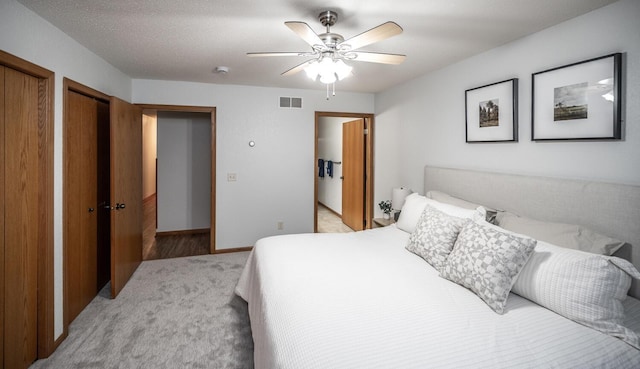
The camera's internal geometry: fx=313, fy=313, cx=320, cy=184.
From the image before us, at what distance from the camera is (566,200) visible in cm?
206

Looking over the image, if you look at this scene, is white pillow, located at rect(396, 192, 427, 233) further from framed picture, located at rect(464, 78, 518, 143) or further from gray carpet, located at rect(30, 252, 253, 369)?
gray carpet, located at rect(30, 252, 253, 369)

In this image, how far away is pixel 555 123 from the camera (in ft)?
7.23

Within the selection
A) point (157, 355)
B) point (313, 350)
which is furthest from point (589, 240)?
point (157, 355)

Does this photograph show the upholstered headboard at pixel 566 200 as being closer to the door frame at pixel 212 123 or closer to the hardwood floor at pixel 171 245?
the door frame at pixel 212 123

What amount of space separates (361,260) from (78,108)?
8.69ft

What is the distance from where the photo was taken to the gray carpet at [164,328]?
2.08m

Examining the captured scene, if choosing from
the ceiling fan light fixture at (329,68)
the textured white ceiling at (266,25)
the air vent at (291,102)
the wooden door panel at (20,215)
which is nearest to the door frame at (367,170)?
the air vent at (291,102)

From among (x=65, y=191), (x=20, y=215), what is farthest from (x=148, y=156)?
(x=20, y=215)

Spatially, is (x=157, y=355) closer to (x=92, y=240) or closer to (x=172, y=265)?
(x=92, y=240)

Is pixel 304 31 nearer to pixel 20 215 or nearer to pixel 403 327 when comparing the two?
pixel 403 327

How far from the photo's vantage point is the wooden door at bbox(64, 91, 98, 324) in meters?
2.52

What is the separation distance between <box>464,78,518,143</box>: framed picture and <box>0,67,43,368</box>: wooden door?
3.43 metres

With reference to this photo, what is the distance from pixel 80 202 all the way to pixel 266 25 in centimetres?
218

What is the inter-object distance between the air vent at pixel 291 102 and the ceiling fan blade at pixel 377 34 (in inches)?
102
